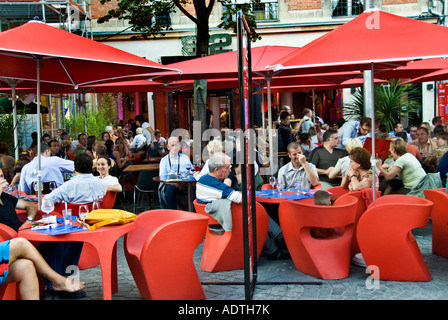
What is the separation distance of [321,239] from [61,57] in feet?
11.4

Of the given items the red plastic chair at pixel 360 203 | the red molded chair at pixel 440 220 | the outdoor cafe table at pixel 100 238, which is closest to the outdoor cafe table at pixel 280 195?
the red plastic chair at pixel 360 203

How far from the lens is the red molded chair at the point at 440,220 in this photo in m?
6.08

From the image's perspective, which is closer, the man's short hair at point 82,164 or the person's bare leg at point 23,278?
the person's bare leg at point 23,278

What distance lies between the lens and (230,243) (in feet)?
19.4

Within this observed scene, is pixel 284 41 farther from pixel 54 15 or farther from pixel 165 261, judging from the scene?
pixel 165 261

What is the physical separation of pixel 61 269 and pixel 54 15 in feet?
50.7

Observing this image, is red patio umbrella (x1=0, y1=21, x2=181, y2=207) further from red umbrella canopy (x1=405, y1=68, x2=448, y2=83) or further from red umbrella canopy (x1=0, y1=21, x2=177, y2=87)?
red umbrella canopy (x1=405, y1=68, x2=448, y2=83)

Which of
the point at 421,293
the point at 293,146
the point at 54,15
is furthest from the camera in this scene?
the point at 54,15

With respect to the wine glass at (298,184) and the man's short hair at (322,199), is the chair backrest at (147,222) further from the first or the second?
the wine glass at (298,184)


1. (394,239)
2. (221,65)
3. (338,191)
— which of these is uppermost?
(221,65)

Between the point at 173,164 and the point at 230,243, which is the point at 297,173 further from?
the point at 173,164

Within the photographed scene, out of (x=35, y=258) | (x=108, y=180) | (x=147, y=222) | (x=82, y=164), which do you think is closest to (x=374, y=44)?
(x=147, y=222)
